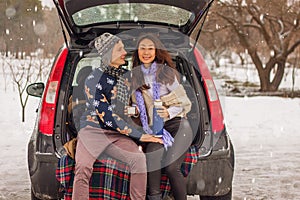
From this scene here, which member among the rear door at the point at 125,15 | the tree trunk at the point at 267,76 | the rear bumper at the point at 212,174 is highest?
the rear door at the point at 125,15

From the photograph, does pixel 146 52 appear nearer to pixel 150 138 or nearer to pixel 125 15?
pixel 125 15

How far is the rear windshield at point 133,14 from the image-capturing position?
353 centimetres

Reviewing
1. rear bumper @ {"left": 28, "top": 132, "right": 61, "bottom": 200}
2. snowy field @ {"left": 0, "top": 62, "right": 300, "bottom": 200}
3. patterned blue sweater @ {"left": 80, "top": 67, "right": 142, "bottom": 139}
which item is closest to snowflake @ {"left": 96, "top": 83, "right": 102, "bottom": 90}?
patterned blue sweater @ {"left": 80, "top": 67, "right": 142, "bottom": 139}

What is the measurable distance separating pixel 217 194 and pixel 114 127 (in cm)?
88

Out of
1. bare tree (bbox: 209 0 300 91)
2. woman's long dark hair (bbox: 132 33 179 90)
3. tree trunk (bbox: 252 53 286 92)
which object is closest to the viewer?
woman's long dark hair (bbox: 132 33 179 90)

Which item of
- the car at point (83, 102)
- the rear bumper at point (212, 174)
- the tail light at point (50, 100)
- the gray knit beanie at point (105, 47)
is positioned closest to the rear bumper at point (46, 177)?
the car at point (83, 102)

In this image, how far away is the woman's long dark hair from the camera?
3344 millimetres

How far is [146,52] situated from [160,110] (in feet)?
1.46

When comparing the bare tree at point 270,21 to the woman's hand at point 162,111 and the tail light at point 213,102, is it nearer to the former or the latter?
the tail light at point 213,102

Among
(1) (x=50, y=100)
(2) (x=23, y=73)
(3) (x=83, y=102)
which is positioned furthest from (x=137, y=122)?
(2) (x=23, y=73)

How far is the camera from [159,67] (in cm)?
341

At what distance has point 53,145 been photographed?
326 centimetres

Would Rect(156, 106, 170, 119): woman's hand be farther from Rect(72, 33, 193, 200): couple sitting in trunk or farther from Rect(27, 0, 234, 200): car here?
Rect(27, 0, 234, 200): car

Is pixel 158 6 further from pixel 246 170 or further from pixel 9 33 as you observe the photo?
pixel 9 33
